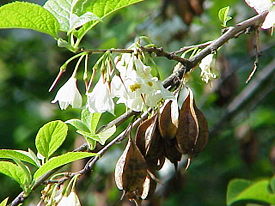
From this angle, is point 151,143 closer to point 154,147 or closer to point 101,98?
point 154,147

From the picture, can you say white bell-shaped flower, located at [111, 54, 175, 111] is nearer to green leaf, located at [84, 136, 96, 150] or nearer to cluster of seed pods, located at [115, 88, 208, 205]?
cluster of seed pods, located at [115, 88, 208, 205]

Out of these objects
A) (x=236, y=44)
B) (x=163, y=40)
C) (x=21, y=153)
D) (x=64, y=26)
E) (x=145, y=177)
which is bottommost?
(x=236, y=44)

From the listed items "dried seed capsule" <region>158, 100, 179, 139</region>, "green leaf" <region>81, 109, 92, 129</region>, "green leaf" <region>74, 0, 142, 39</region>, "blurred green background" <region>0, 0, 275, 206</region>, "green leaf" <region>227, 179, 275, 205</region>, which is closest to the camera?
"dried seed capsule" <region>158, 100, 179, 139</region>

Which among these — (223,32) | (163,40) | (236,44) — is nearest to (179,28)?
(163,40)

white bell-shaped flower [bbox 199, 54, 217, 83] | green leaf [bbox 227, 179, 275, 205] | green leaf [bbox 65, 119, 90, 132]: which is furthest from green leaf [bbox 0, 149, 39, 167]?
green leaf [bbox 227, 179, 275, 205]

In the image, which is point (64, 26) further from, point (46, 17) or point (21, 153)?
point (21, 153)

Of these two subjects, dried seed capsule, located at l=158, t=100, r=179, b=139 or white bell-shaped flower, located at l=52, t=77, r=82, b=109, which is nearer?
dried seed capsule, located at l=158, t=100, r=179, b=139
